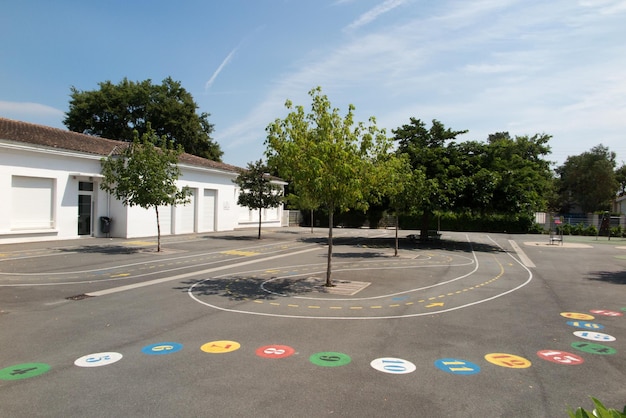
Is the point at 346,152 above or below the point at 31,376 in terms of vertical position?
above

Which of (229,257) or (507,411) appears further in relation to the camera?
(229,257)

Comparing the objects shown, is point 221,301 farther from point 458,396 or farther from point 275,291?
point 458,396

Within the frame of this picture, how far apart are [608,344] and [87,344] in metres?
8.18

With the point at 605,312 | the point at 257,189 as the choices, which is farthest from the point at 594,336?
the point at 257,189

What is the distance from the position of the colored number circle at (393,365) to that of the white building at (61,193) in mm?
20261

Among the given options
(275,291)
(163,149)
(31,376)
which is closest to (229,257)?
(163,149)

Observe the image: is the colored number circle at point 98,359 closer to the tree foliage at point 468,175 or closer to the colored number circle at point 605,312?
the colored number circle at point 605,312

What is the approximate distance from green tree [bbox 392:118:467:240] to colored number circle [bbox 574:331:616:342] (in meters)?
13.5

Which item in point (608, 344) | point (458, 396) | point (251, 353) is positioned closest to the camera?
point (458, 396)

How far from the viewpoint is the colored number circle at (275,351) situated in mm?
6078

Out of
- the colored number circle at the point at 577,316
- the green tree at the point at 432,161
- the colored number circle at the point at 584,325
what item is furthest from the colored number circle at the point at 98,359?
the green tree at the point at 432,161

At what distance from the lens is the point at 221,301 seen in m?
9.64

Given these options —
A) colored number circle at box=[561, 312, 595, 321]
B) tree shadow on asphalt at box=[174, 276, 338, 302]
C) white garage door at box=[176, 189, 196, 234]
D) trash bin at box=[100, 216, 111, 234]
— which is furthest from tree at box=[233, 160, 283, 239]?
colored number circle at box=[561, 312, 595, 321]

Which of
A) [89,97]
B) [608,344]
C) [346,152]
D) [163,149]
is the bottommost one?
[608,344]
